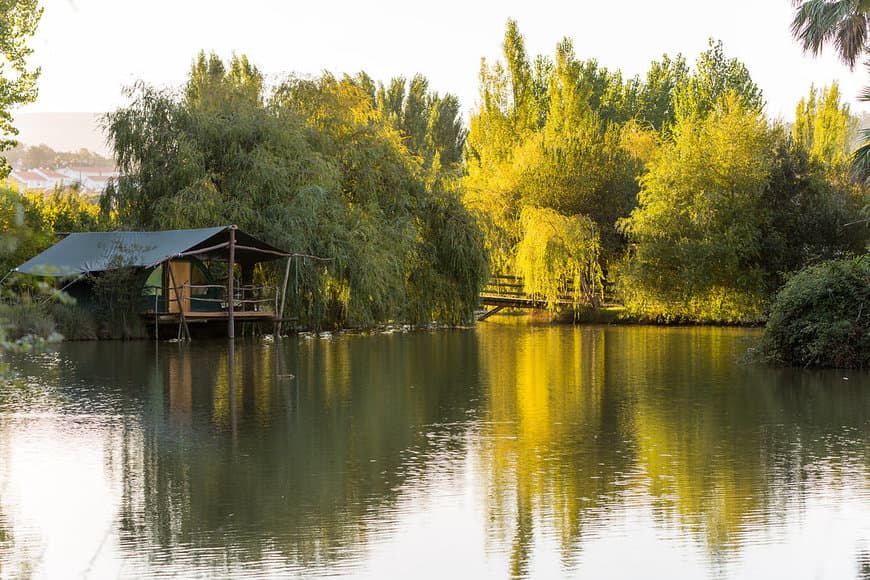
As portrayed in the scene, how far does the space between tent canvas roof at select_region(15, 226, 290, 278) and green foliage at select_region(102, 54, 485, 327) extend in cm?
85

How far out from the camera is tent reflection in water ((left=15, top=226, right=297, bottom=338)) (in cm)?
2641

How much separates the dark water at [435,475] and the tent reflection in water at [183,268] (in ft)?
25.9

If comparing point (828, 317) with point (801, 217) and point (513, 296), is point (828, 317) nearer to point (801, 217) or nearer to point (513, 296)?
point (801, 217)

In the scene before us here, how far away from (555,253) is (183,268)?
1330 centimetres

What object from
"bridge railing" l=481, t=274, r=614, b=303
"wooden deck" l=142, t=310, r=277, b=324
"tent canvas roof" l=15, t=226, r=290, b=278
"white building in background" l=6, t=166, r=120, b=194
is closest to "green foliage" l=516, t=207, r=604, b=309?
"bridge railing" l=481, t=274, r=614, b=303

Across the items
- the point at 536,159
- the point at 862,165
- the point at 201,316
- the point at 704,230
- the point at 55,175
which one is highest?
the point at 55,175

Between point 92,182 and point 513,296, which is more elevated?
point 92,182

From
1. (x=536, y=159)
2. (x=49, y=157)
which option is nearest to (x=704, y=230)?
(x=536, y=159)

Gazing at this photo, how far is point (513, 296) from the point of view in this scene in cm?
4091

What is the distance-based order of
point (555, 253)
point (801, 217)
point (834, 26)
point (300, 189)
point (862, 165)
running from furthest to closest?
point (555, 253) → point (801, 217) → point (300, 189) → point (834, 26) → point (862, 165)

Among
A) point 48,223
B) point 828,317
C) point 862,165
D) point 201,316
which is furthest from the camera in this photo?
point 48,223

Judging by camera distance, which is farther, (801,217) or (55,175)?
(55,175)

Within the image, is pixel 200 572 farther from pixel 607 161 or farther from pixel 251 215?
pixel 607 161

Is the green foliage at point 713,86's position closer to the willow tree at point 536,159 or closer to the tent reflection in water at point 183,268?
the willow tree at point 536,159
